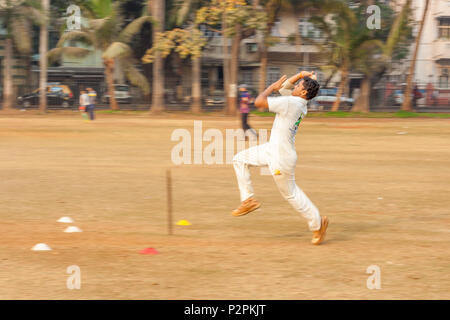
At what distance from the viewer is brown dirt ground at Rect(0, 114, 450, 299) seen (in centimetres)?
530

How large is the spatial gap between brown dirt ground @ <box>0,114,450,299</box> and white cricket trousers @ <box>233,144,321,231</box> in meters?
0.35

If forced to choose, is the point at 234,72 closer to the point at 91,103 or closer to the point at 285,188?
the point at 91,103

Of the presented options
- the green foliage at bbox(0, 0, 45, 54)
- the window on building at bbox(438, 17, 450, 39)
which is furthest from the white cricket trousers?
the window on building at bbox(438, 17, 450, 39)

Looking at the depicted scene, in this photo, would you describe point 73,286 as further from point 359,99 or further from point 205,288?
point 359,99

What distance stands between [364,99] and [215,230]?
95.9 feet

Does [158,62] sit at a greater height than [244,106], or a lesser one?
lesser

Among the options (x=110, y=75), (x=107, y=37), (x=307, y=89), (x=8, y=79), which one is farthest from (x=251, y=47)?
(x=307, y=89)

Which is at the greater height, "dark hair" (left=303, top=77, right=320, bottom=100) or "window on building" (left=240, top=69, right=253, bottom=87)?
"dark hair" (left=303, top=77, right=320, bottom=100)

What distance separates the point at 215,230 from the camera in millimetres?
7469

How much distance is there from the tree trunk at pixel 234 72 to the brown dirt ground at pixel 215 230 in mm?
16492

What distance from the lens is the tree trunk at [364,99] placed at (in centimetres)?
3519

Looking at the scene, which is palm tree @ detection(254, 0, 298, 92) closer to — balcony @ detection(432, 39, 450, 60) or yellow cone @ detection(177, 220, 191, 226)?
balcony @ detection(432, 39, 450, 60)

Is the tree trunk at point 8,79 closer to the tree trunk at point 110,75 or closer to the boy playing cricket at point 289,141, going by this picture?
the tree trunk at point 110,75

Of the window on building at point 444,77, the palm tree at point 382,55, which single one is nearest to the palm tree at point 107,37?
the palm tree at point 382,55
